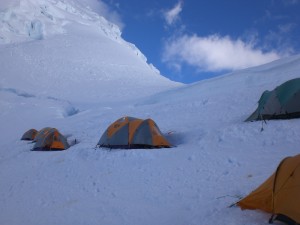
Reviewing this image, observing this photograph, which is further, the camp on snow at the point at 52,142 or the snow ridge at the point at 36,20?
the snow ridge at the point at 36,20

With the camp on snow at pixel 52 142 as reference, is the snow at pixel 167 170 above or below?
below

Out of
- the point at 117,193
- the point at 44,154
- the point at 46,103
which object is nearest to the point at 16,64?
the point at 46,103

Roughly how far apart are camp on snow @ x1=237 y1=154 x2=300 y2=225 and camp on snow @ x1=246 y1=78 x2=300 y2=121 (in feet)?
20.6

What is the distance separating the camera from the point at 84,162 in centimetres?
1184

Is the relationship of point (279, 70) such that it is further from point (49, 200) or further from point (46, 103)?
point (46, 103)

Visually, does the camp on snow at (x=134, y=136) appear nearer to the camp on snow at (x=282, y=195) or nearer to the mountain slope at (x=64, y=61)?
the camp on snow at (x=282, y=195)

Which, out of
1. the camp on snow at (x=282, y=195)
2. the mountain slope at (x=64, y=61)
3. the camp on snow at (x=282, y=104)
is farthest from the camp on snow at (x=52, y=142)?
the mountain slope at (x=64, y=61)

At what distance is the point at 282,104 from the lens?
464 inches

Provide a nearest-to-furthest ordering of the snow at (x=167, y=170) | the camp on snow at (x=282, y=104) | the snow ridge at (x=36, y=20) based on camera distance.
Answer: the snow at (x=167, y=170), the camp on snow at (x=282, y=104), the snow ridge at (x=36, y=20)

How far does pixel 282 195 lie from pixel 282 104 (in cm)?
698

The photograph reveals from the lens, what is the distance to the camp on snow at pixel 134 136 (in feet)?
40.3

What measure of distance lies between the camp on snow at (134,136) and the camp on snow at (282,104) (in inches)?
148

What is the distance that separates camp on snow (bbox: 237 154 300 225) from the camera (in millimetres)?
5281

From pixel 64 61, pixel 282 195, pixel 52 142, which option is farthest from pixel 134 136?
pixel 64 61
